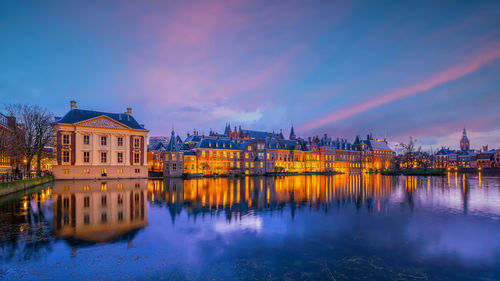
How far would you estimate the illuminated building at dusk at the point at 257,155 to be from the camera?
67.1 metres

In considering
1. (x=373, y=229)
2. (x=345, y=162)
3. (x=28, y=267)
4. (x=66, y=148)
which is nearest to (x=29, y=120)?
(x=66, y=148)

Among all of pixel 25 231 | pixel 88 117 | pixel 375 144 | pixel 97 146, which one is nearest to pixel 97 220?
pixel 25 231

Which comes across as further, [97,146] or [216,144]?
[216,144]

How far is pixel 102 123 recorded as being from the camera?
52094mm

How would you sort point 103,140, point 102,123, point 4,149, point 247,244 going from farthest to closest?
point 103,140
point 102,123
point 4,149
point 247,244

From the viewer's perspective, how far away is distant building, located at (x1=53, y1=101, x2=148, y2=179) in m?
49.2

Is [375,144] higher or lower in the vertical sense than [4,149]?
higher

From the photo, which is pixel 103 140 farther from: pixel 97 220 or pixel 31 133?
pixel 97 220

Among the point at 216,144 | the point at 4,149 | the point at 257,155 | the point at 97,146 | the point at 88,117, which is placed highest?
the point at 88,117

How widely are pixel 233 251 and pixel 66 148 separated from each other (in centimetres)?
5134

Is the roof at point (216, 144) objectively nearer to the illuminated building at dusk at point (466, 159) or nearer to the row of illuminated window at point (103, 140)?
the row of illuminated window at point (103, 140)

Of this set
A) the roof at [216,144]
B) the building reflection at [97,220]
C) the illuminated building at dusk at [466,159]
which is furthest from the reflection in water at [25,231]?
the illuminated building at dusk at [466,159]

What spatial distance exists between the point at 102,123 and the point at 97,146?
177 inches

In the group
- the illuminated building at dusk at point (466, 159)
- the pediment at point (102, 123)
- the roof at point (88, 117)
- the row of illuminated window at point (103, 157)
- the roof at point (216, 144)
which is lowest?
the illuminated building at dusk at point (466, 159)
